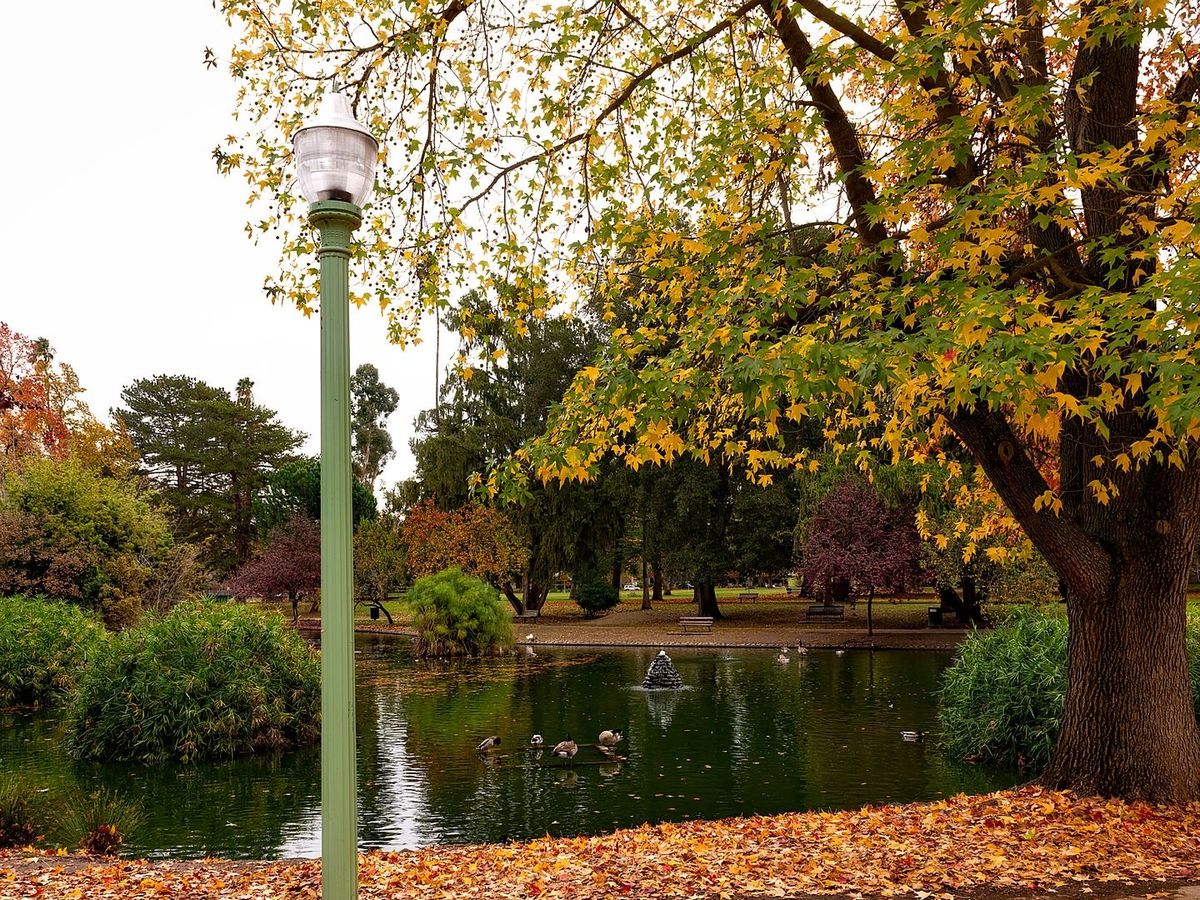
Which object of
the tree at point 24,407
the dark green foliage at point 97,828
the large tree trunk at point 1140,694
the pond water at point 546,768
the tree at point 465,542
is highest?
the tree at point 24,407

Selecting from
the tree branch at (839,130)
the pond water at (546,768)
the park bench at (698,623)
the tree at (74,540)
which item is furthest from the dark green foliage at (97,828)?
the park bench at (698,623)

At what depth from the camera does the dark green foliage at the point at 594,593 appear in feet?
125

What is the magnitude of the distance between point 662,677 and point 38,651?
12516 mm

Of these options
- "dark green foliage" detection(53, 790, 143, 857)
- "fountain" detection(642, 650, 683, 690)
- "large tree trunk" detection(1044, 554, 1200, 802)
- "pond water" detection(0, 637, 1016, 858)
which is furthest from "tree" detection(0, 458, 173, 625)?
"large tree trunk" detection(1044, 554, 1200, 802)

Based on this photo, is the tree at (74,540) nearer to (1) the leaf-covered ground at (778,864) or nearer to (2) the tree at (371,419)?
(1) the leaf-covered ground at (778,864)

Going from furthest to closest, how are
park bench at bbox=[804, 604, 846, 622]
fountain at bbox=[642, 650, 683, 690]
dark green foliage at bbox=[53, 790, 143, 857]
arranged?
1. park bench at bbox=[804, 604, 846, 622]
2. fountain at bbox=[642, 650, 683, 690]
3. dark green foliage at bbox=[53, 790, 143, 857]

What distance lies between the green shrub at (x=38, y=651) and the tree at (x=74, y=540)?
1524mm

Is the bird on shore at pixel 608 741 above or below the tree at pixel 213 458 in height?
below

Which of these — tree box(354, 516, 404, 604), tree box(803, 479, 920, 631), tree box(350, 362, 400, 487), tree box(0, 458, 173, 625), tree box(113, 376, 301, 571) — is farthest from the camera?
tree box(350, 362, 400, 487)

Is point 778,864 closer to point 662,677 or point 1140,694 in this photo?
point 1140,694

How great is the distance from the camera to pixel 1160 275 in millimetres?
4922

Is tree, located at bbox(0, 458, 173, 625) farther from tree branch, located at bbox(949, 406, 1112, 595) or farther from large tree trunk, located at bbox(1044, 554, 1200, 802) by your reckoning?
large tree trunk, located at bbox(1044, 554, 1200, 802)

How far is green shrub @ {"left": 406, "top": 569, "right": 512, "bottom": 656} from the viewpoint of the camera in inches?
1031

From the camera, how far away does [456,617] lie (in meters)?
26.3
